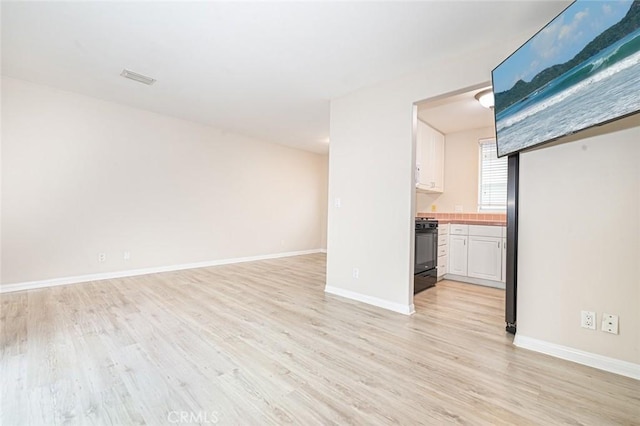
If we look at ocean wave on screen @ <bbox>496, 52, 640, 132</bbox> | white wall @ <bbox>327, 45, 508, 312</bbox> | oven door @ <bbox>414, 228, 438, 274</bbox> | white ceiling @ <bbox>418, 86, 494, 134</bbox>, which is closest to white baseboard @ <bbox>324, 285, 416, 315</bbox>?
white wall @ <bbox>327, 45, 508, 312</bbox>

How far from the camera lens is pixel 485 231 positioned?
4148 millimetres

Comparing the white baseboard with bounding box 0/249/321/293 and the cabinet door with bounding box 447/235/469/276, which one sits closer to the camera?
the white baseboard with bounding box 0/249/321/293

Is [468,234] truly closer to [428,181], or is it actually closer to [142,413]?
[428,181]

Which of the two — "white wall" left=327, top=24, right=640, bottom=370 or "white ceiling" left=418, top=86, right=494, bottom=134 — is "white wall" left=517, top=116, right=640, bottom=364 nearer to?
"white wall" left=327, top=24, right=640, bottom=370

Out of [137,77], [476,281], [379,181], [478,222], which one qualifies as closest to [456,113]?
[478,222]

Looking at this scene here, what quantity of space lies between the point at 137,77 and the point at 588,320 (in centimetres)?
488

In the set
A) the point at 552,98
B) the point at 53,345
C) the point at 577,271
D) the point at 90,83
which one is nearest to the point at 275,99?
the point at 90,83

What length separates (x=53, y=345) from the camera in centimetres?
212

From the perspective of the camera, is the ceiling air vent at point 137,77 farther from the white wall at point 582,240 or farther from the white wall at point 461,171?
the white wall at point 461,171

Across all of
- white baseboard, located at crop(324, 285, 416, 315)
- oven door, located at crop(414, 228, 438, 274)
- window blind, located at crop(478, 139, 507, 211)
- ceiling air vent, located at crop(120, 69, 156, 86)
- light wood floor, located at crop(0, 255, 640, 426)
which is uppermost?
ceiling air vent, located at crop(120, 69, 156, 86)

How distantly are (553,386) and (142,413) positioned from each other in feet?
7.73

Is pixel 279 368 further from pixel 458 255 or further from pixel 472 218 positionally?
pixel 472 218

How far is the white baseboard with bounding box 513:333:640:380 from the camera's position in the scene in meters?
1.83

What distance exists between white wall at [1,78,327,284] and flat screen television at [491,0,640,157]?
4683mm
